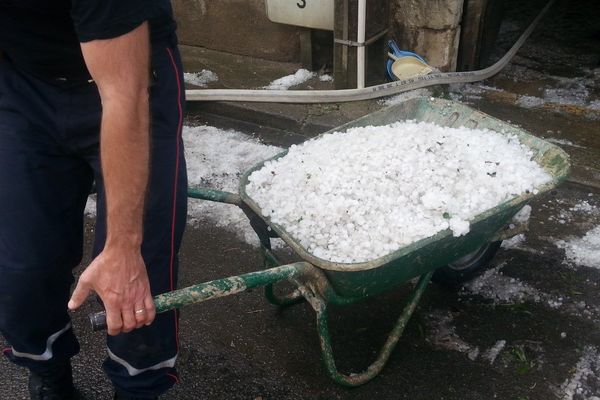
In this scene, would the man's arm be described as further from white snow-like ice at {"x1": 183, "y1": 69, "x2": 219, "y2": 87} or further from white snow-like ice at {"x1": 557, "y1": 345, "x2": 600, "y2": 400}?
Result: white snow-like ice at {"x1": 183, "y1": 69, "x2": 219, "y2": 87}

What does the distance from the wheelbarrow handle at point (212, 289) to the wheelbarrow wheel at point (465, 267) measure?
1.09 m

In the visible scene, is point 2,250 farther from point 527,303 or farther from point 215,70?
point 215,70

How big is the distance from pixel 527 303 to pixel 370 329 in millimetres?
802

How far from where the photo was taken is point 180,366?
279 cm

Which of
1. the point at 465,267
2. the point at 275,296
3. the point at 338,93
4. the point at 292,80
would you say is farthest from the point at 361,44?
the point at 275,296

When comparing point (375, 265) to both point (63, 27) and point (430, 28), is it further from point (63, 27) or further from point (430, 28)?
point (430, 28)

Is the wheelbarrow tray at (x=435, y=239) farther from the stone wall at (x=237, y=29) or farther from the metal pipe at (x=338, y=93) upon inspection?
the stone wall at (x=237, y=29)

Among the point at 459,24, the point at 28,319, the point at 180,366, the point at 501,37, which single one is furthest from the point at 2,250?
the point at 501,37

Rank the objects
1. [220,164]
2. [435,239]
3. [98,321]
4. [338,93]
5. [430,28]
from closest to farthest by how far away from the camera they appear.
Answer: [98,321]
[435,239]
[220,164]
[338,93]
[430,28]

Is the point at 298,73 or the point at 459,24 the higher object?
the point at 459,24

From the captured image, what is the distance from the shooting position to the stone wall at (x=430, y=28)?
14.7 feet

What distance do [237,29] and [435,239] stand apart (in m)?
3.79

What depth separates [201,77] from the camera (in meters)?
5.18

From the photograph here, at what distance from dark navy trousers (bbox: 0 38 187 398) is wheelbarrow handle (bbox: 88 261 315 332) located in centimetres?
28
